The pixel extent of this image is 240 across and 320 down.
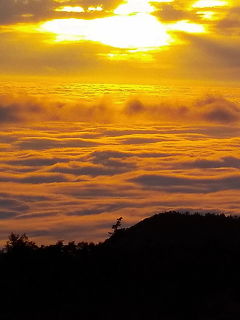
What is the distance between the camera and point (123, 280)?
156 feet

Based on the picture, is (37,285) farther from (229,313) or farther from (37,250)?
(229,313)

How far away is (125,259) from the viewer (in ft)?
171

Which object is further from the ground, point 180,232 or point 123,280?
point 180,232

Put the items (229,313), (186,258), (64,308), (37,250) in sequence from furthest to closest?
(37,250) → (186,258) → (64,308) → (229,313)

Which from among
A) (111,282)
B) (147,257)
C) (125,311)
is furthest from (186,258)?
(125,311)

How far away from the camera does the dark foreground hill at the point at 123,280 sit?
4222cm

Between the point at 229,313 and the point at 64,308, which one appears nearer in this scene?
the point at 229,313

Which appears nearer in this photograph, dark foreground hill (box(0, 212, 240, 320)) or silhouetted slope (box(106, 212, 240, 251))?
dark foreground hill (box(0, 212, 240, 320))

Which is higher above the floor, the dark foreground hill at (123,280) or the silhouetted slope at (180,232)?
the silhouetted slope at (180,232)

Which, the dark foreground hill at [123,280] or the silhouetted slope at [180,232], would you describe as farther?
the silhouetted slope at [180,232]

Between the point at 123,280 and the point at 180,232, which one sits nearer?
the point at 123,280

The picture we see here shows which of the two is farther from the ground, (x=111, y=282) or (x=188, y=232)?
(x=188, y=232)

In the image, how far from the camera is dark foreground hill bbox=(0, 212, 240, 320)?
42219 mm

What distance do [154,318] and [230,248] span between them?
15.3 m
